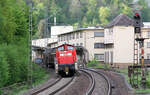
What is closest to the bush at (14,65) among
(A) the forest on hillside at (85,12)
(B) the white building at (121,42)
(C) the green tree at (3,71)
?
(C) the green tree at (3,71)

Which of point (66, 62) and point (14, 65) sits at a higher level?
point (66, 62)

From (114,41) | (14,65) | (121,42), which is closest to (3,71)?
(14,65)

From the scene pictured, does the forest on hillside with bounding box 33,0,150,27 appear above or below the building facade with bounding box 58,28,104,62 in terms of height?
above

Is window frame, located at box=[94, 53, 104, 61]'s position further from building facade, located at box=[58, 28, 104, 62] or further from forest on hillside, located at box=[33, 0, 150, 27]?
forest on hillside, located at box=[33, 0, 150, 27]

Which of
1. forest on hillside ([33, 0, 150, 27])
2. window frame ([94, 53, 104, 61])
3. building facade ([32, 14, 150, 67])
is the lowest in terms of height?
window frame ([94, 53, 104, 61])

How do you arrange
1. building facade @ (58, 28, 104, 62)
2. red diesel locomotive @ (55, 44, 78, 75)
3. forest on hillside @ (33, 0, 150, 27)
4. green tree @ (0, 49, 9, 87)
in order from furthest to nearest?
forest on hillside @ (33, 0, 150, 27)
building facade @ (58, 28, 104, 62)
red diesel locomotive @ (55, 44, 78, 75)
green tree @ (0, 49, 9, 87)

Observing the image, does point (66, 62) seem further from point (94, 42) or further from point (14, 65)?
point (94, 42)

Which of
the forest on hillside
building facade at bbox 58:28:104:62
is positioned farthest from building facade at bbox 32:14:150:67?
the forest on hillside

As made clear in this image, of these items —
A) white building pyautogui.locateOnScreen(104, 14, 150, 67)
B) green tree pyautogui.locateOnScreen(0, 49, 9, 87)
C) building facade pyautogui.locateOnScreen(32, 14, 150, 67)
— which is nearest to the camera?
green tree pyautogui.locateOnScreen(0, 49, 9, 87)

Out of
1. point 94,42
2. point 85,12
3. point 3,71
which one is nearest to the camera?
point 3,71

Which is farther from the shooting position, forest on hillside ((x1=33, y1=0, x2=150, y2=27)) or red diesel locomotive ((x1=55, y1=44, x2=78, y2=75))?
forest on hillside ((x1=33, y1=0, x2=150, y2=27))

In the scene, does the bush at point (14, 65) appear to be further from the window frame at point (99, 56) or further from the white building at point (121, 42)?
the window frame at point (99, 56)

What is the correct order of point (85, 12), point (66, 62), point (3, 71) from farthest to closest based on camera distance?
point (85, 12)
point (66, 62)
point (3, 71)

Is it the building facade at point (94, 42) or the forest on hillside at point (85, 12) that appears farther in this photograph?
the forest on hillside at point (85, 12)
